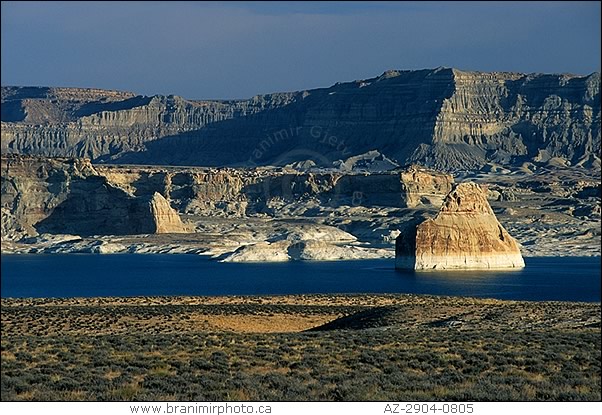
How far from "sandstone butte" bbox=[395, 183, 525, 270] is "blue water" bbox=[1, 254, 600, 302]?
1415 millimetres

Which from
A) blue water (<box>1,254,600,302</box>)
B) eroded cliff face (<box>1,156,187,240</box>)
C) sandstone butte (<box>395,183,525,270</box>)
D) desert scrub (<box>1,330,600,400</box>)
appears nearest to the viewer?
desert scrub (<box>1,330,600,400</box>)

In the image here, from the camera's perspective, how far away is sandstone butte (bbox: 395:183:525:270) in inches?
4011

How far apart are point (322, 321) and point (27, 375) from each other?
26414 millimetres

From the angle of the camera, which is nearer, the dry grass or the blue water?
the dry grass

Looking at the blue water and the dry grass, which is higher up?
the dry grass

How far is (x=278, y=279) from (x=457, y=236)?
15285 mm

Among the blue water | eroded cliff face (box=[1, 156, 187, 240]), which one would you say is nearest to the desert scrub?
the blue water

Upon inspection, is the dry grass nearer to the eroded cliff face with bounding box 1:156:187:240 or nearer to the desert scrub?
the desert scrub

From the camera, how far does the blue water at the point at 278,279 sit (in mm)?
88688

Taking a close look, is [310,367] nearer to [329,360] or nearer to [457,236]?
[329,360]

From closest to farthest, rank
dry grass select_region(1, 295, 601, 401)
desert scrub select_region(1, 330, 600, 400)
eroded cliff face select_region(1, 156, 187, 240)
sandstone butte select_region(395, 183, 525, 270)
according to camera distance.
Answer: desert scrub select_region(1, 330, 600, 400) → dry grass select_region(1, 295, 601, 401) → sandstone butte select_region(395, 183, 525, 270) → eroded cliff face select_region(1, 156, 187, 240)

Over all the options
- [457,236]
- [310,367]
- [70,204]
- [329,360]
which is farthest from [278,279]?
[70,204]
